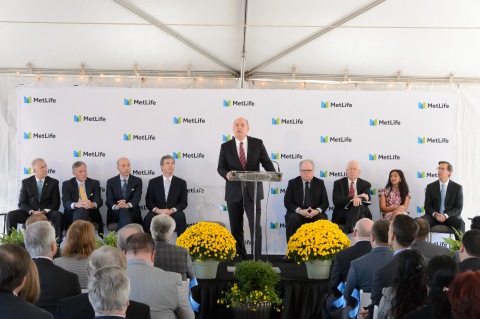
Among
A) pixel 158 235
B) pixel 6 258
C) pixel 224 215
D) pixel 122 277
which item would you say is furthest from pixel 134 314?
pixel 224 215

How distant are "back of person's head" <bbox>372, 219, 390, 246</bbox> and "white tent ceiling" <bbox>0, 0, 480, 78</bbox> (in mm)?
3978

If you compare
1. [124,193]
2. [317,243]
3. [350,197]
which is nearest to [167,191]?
[124,193]

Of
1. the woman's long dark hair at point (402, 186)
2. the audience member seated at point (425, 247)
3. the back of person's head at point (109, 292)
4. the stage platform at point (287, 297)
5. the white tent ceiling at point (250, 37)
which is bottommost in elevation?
the stage platform at point (287, 297)

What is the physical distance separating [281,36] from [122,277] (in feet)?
19.9

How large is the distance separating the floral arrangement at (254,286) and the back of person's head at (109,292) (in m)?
2.25

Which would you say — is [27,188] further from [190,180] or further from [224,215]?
[224,215]

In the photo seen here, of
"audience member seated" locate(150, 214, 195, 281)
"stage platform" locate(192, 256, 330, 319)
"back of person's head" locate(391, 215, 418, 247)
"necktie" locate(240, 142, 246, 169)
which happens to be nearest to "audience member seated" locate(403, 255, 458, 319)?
"back of person's head" locate(391, 215, 418, 247)

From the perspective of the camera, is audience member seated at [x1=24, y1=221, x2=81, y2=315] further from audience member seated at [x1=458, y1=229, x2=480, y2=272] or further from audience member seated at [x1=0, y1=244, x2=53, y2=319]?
audience member seated at [x1=458, y1=229, x2=480, y2=272]

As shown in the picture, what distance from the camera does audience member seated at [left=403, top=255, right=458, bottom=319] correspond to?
6.80 ft

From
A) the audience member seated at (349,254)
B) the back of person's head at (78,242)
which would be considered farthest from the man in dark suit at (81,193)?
the audience member seated at (349,254)

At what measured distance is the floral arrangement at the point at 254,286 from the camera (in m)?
4.14

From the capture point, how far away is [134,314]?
2.26 metres

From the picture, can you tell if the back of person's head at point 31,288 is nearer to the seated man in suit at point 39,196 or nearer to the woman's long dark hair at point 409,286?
the woman's long dark hair at point 409,286

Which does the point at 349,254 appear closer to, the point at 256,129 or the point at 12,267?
the point at 12,267
